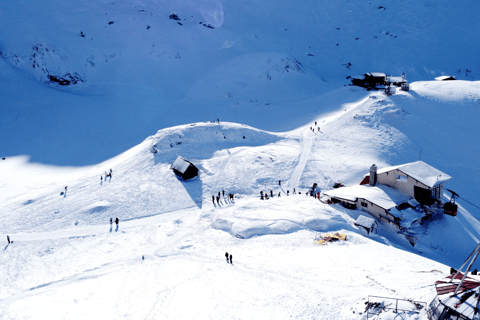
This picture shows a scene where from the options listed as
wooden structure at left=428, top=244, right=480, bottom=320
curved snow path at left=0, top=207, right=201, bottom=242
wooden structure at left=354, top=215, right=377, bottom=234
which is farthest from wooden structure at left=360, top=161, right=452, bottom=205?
curved snow path at left=0, top=207, right=201, bottom=242

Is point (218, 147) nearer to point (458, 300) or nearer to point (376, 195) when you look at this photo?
point (376, 195)

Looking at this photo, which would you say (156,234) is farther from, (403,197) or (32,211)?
(403,197)

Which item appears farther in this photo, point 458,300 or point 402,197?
point 402,197

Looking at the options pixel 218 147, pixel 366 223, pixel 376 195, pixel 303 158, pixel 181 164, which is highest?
pixel 218 147

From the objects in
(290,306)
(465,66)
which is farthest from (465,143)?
(465,66)

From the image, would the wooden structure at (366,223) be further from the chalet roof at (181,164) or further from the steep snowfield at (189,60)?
the steep snowfield at (189,60)

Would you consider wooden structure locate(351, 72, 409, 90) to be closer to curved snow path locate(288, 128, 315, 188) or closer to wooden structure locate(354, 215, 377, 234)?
curved snow path locate(288, 128, 315, 188)

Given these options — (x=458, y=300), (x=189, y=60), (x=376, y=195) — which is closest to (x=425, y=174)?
(x=376, y=195)

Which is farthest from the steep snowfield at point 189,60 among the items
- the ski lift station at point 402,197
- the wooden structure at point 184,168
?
the ski lift station at point 402,197
